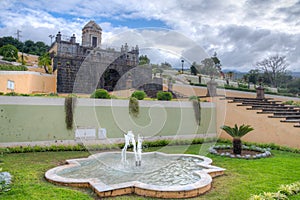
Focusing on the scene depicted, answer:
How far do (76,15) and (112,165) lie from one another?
29.6ft

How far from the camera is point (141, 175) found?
492 cm

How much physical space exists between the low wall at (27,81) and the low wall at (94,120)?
554 centimetres

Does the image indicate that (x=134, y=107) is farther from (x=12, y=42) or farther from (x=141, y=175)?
(x=12, y=42)

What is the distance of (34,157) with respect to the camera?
661cm

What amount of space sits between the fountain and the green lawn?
0.52 feet

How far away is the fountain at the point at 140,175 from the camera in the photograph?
3.91 metres

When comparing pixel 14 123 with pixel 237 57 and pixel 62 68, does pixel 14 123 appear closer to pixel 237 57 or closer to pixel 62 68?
pixel 237 57

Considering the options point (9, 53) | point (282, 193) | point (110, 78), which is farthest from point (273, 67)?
point (9, 53)

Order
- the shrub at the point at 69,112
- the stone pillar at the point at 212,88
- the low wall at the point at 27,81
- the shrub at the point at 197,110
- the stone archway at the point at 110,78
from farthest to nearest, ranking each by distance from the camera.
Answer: the stone archway at the point at 110,78 → the stone pillar at the point at 212,88 → the low wall at the point at 27,81 → the shrub at the point at 197,110 → the shrub at the point at 69,112

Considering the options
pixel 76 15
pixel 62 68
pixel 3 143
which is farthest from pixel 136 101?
pixel 62 68

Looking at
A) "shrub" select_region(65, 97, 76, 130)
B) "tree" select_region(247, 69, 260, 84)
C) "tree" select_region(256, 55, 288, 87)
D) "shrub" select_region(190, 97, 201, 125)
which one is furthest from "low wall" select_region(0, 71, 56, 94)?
"tree" select_region(256, 55, 288, 87)

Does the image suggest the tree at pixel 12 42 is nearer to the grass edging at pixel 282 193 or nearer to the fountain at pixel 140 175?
the fountain at pixel 140 175

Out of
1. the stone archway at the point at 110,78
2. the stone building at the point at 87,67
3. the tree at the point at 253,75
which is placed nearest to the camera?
the stone building at the point at 87,67

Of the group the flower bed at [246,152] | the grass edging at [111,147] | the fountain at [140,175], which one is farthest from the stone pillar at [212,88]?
the fountain at [140,175]
